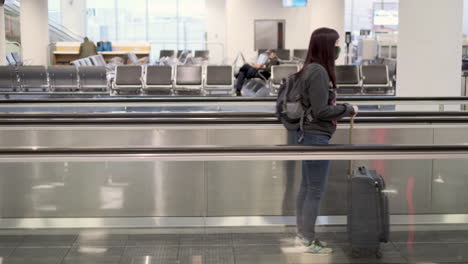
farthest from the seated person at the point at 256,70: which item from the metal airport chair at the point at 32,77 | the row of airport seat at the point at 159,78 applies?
the metal airport chair at the point at 32,77

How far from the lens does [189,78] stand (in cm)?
1448

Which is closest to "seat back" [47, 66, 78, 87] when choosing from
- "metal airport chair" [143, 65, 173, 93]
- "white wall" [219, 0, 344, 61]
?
"metal airport chair" [143, 65, 173, 93]

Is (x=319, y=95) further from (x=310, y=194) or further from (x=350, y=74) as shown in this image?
(x=350, y=74)

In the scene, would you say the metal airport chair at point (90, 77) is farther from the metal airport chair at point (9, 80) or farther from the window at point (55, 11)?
the window at point (55, 11)

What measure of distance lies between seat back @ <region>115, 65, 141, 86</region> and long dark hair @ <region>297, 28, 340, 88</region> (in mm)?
10376

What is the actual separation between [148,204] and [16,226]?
72 centimetres

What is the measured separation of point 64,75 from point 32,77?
0.70 metres

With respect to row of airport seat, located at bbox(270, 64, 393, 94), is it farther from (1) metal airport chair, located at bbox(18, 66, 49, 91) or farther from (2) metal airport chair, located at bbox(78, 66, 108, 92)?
(1) metal airport chair, located at bbox(18, 66, 49, 91)

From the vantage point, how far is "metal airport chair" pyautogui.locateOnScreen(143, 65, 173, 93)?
559 inches

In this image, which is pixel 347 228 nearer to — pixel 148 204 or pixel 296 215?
pixel 296 215

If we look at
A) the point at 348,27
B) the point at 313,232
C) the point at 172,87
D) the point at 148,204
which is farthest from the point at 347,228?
the point at 348,27

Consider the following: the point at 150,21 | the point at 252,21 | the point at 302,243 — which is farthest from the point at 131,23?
the point at 302,243

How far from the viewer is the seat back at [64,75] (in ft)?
48.3

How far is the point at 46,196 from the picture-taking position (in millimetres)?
3621
